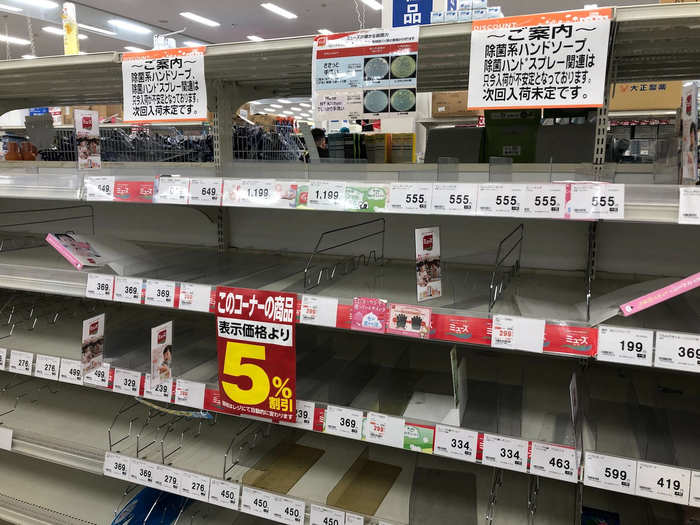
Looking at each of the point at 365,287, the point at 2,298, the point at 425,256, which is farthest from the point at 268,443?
the point at 2,298

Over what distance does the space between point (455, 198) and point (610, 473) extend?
0.64 metres

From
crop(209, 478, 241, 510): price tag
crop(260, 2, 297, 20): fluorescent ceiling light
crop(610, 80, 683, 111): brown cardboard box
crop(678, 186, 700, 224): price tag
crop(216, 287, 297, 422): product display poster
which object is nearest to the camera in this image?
crop(678, 186, 700, 224): price tag

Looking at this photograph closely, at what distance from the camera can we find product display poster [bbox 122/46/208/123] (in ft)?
4.21

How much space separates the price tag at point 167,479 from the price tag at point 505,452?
867 millimetres

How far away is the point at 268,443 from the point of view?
1565 millimetres

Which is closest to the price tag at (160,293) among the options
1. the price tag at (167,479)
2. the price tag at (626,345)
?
the price tag at (167,479)

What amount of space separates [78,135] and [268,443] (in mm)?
1121

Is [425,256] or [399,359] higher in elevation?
[425,256]

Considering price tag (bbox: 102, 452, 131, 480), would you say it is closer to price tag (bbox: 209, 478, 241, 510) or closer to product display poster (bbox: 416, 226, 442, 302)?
price tag (bbox: 209, 478, 241, 510)

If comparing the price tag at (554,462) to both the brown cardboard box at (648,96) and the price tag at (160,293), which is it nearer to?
the price tag at (160,293)

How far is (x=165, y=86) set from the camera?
1.32 meters

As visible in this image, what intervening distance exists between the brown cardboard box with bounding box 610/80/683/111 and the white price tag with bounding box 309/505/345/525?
291 cm

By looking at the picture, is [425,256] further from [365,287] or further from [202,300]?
[202,300]

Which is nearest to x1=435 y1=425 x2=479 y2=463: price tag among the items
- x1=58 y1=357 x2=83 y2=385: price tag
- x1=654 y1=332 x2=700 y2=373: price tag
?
x1=654 y1=332 x2=700 y2=373: price tag
